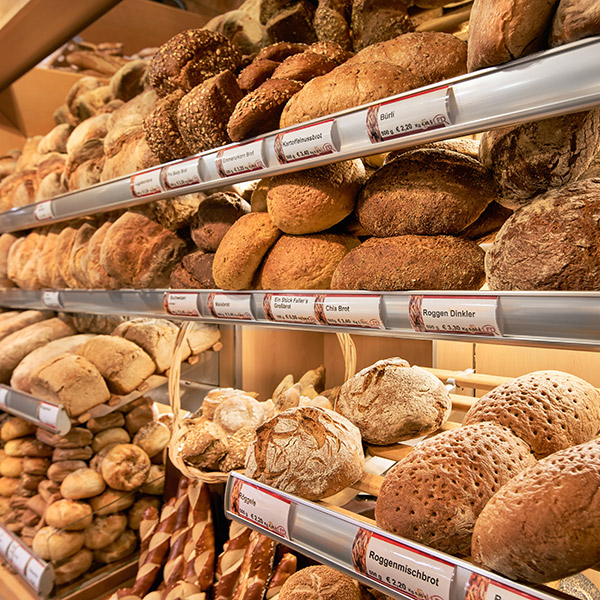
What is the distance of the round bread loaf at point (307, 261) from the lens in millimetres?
999

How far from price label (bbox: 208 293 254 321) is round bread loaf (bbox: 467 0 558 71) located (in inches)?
23.5

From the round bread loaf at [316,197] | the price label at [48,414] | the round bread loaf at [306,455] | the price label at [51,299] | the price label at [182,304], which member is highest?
the round bread loaf at [316,197]

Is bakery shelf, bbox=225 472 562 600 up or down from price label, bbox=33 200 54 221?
down

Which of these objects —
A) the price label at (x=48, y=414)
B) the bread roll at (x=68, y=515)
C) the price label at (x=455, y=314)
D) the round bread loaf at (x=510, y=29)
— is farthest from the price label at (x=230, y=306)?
the bread roll at (x=68, y=515)

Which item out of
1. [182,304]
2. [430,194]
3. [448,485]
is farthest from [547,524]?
[182,304]

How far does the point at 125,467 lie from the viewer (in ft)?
5.78

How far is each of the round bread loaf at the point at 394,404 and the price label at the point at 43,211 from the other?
108 cm

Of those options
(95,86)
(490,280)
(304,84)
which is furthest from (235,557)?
(95,86)

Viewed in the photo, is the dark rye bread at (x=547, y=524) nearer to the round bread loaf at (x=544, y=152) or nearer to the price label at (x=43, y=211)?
the round bread loaf at (x=544, y=152)

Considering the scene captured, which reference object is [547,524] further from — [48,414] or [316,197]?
[48,414]

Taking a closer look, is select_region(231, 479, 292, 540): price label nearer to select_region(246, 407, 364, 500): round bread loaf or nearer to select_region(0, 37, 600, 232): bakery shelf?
select_region(246, 407, 364, 500): round bread loaf

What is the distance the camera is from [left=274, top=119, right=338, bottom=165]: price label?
0.85 meters

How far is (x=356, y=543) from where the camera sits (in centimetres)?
74

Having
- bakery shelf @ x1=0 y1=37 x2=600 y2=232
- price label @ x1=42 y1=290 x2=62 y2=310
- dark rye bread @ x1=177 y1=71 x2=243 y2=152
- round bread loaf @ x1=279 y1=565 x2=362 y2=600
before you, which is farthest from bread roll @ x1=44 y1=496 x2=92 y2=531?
dark rye bread @ x1=177 y1=71 x2=243 y2=152
